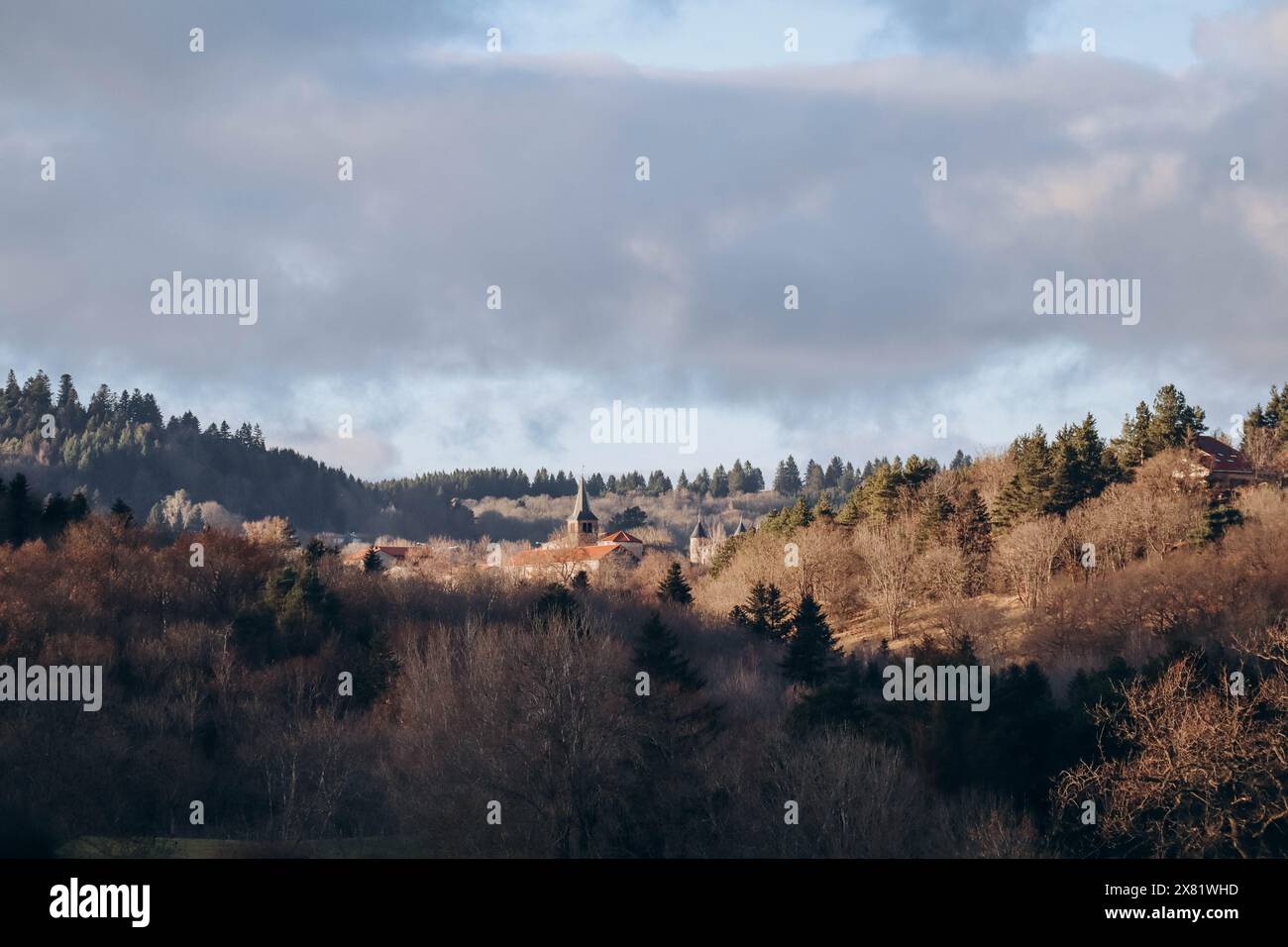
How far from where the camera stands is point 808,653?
6688cm

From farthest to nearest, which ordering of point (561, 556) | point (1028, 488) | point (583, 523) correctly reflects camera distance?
point (583, 523) < point (561, 556) < point (1028, 488)

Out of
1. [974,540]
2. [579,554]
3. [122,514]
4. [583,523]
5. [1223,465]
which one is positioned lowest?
[974,540]

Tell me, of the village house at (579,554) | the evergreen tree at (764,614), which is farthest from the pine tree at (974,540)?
the village house at (579,554)

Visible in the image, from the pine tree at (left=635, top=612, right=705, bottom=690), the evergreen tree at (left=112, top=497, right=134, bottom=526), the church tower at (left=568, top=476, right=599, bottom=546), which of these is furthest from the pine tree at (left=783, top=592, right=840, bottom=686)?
the church tower at (left=568, top=476, right=599, bottom=546)

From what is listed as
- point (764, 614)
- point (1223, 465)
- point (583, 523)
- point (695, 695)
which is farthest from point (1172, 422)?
point (583, 523)

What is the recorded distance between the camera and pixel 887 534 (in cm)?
10119

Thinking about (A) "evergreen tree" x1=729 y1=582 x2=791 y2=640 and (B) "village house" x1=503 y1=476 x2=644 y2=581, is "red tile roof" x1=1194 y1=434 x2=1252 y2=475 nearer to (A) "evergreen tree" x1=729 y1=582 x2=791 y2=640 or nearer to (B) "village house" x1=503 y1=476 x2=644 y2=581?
(A) "evergreen tree" x1=729 y1=582 x2=791 y2=640

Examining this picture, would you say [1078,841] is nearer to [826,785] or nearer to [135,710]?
[826,785]

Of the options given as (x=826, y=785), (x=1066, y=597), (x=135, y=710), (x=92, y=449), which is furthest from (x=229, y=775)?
(x=92, y=449)

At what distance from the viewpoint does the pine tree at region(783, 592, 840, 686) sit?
6500 cm

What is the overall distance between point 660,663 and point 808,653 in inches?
463

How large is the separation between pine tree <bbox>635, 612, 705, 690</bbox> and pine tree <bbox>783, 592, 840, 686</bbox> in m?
7.19

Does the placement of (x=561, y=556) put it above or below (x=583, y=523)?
below

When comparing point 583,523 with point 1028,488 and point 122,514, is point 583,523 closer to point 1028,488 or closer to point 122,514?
point 1028,488
